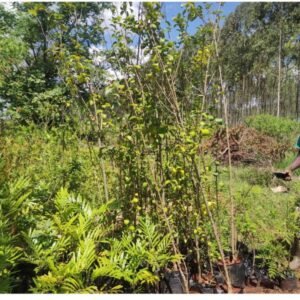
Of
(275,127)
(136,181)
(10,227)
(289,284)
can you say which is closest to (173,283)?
(136,181)

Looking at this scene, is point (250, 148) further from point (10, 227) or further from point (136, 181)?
point (10, 227)

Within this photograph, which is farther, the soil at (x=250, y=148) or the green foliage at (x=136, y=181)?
the soil at (x=250, y=148)

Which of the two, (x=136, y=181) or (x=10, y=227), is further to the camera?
(x=136, y=181)

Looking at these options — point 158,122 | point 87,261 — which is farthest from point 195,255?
point 158,122

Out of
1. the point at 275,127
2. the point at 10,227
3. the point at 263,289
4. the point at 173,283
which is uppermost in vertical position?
the point at 275,127

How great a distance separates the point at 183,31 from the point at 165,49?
0.27 m

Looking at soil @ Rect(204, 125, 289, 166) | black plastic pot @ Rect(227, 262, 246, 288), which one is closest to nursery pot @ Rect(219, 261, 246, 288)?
Result: black plastic pot @ Rect(227, 262, 246, 288)

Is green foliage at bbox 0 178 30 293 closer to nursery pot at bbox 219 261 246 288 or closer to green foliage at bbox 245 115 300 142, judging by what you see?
nursery pot at bbox 219 261 246 288

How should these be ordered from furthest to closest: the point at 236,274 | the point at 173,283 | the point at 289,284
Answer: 1. the point at 289,284
2. the point at 236,274
3. the point at 173,283

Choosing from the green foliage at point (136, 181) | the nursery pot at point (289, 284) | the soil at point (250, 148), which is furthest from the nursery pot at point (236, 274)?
the soil at point (250, 148)

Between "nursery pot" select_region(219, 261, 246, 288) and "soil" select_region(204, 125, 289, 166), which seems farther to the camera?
"soil" select_region(204, 125, 289, 166)

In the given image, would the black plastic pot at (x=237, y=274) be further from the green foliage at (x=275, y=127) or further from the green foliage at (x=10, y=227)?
the green foliage at (x=275, y=127)

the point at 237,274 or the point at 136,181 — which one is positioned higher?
the point at 136,181

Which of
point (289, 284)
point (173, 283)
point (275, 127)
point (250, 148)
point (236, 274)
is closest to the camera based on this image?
point (173, 283)
